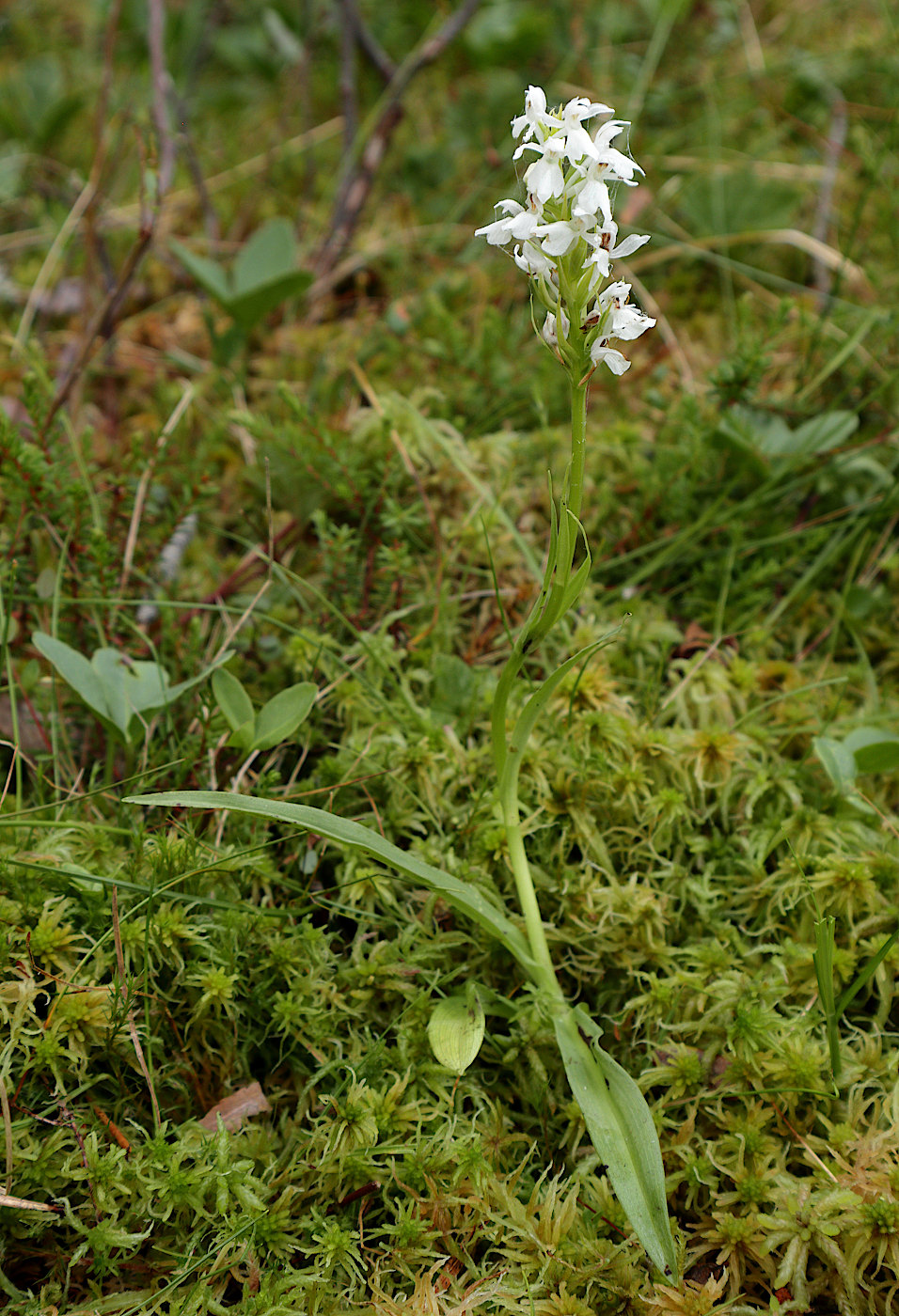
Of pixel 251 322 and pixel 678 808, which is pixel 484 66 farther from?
pixel 678 808

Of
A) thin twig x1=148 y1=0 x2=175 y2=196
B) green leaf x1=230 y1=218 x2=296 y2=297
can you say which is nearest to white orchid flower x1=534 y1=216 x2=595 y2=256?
green leaf x1=230 y1=218 x2=296 y2=297

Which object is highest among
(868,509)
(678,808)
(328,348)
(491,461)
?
(328,348)

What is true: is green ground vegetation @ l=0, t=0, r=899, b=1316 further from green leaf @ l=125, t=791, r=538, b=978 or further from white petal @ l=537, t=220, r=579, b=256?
white petal @ l=537, t=220, r=579, b=256

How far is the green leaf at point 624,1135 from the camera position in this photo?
1180 millimetres

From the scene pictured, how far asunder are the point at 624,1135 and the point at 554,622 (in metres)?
0.73

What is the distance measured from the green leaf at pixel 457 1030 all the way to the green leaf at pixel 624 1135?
0.12 metres

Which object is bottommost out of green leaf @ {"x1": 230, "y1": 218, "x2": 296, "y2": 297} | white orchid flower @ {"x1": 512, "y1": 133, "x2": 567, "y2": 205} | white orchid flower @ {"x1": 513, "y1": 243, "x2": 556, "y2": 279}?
green leaf @ {"x1": 230, "y1": 218, "x2": 296, "y2": 297}

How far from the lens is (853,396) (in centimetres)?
235

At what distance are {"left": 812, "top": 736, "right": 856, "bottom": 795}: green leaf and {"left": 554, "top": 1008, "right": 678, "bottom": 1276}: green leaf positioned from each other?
26.3 inches

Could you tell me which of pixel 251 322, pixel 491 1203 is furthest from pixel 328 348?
pixel 491 1203

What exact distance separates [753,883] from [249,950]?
89cm

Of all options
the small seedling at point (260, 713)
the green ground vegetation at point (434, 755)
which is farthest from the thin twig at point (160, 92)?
the small seedling at point (260, 713)

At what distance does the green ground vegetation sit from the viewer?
1255 mm

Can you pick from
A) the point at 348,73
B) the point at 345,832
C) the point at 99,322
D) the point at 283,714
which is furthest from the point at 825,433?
the point at 348,73
